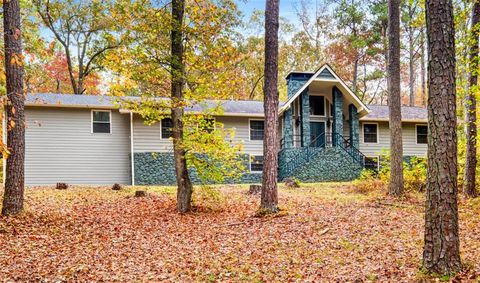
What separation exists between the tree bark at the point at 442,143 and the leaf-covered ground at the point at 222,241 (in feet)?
1.21

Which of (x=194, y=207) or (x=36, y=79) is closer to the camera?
(x=194, y=207)

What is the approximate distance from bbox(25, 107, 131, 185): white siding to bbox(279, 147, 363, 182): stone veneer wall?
8.19m

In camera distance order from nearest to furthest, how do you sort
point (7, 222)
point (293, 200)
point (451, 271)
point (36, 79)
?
point (451, 271)
point (7, 222)
point (293, 200)
point (36, 79)

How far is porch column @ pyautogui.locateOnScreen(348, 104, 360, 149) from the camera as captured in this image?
19.2 meters

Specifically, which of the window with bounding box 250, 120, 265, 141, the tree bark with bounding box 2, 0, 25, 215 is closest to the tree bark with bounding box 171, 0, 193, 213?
the tree bark with bounding box 2, 0, 25, 215

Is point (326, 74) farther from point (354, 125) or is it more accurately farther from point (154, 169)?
point (154, 169)

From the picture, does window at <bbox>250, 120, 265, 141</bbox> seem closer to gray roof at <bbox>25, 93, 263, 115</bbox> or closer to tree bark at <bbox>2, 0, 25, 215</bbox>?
gray roof at <bbox>25, 93, 263, 115</bbox>

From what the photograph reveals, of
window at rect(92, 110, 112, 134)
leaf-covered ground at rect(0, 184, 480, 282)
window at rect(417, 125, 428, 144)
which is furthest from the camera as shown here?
window at rect(417, 125, 428, 144)

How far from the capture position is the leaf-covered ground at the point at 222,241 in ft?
16.3

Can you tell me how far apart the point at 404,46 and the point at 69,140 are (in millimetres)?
23307

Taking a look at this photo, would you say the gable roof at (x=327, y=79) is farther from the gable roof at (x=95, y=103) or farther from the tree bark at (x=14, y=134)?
the tree bark at (x=14, y=134)

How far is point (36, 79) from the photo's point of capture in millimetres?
25062

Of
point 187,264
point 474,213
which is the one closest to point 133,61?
point 187,264

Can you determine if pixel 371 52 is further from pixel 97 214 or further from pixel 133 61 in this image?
pixel 97 214
